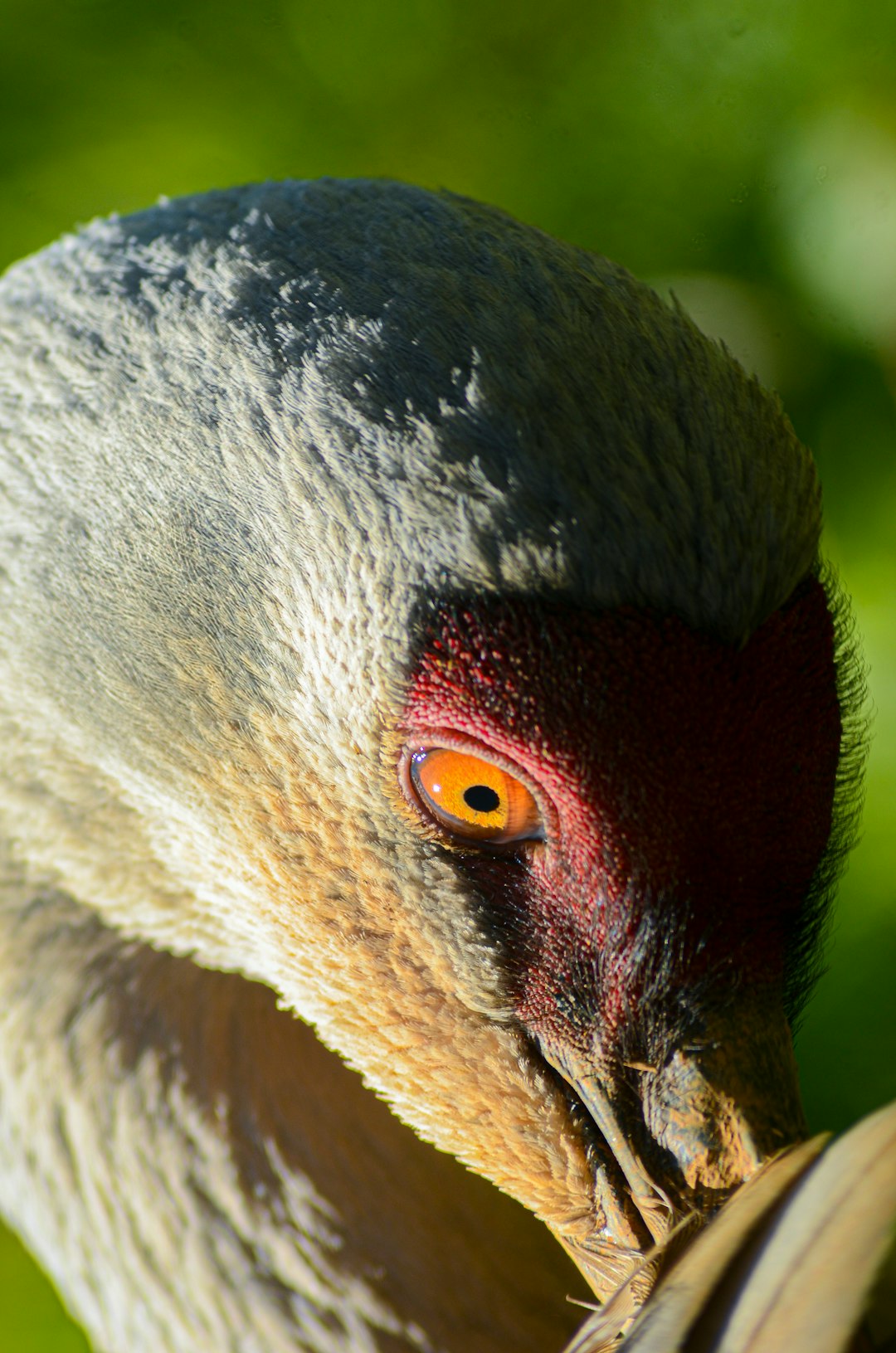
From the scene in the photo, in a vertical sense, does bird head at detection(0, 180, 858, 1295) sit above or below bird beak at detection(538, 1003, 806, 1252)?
above

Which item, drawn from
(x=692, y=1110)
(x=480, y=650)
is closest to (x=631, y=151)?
(x=480, y=650)

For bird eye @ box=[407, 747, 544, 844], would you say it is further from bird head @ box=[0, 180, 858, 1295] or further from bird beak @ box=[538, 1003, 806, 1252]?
bird beak @ box=[538, 1003, 806, 1252]

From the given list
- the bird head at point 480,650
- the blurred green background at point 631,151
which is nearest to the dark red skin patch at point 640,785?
the bird head at point 480,650

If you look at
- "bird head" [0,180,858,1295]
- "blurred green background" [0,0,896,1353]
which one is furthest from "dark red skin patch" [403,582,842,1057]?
"blurred green background" [0,0,896,1353]

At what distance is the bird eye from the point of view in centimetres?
115

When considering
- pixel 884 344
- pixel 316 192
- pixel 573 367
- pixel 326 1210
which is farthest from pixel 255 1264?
pixel 884 344

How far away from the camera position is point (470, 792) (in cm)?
116

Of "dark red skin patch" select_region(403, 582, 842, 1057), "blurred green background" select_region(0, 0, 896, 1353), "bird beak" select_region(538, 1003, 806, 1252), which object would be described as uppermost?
"blurred green background" select_region(0, 0, 896, 1353)

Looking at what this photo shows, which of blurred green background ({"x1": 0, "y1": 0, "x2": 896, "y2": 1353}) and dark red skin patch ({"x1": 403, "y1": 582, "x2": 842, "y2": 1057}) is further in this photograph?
blurred green background ({"x1": 0, "y1": 0, "x2": 896, "y2": 1353})

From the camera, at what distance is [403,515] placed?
1.08m

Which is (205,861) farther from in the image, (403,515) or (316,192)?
(316,192)

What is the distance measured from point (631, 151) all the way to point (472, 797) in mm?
1599

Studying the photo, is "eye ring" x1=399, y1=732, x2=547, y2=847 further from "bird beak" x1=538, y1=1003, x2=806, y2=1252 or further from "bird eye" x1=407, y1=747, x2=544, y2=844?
"bird beak" x1=538, y1=1003, x2=806, y2=1252

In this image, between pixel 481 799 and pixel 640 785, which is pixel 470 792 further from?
pixel 640 785
